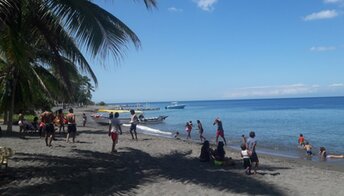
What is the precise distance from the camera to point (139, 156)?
1229 centimetres

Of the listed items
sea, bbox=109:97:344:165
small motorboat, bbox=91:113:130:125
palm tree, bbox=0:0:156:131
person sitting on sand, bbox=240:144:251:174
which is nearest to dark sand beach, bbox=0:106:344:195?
person sitting on sand, bbox=240:144:251:174

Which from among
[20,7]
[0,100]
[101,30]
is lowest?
[0,100]

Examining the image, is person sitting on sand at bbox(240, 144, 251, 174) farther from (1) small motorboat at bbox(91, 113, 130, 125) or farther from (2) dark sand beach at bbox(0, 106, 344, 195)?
(1) small motorboat at bbox(91, 113, 130, 125)

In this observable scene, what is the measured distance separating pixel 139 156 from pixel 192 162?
1687 mm

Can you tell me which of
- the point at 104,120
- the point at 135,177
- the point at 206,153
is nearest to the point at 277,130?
the point at 104,120

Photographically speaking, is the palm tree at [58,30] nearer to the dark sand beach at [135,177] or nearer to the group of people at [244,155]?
the dark sand beach at [135,177]

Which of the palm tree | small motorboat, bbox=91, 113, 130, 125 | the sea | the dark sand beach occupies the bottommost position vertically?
the sea

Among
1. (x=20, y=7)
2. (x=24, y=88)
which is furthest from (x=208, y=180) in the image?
(x=24, y=88)

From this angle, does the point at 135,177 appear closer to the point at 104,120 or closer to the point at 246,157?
the point at 246,157

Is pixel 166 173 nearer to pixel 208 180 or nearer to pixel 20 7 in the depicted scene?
pixel 208 180

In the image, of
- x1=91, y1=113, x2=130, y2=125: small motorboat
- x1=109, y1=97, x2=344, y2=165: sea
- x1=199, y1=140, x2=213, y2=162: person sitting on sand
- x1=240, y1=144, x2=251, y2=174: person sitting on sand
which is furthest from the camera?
x1=91, y1=113, x2=130, y2=125: small motorboat

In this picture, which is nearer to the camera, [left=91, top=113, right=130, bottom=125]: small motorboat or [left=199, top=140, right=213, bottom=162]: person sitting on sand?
[left=199, top=140, right=213, bottom=162]: person sitting on sand

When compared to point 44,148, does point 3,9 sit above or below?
above

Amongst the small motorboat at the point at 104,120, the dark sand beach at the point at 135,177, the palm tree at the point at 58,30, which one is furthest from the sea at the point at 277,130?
the palm tree at the point at 58,30
